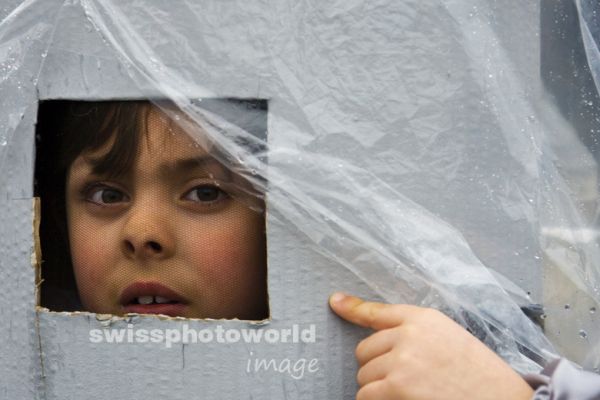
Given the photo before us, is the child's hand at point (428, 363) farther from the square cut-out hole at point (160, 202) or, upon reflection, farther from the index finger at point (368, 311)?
the square cut-out hole at point (160, 202)

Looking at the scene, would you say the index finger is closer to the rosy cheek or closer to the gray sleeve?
the gray sleeve

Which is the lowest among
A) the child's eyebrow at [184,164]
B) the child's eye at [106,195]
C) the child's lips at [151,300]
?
the child's lips at [151,300]

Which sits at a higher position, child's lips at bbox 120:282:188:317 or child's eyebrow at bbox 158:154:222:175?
child's eyebrow at bbox 158:154:222:175

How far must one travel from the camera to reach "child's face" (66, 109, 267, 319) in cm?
94

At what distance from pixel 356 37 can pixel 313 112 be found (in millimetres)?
95

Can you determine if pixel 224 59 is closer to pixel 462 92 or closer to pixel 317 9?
pixel 317 9

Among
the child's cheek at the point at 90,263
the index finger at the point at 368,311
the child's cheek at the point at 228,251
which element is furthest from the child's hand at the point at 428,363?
the child's cheek at the point at 90,263

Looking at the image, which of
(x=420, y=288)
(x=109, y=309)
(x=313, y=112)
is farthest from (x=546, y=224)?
(x=109, y=309)

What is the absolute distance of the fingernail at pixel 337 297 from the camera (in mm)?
861

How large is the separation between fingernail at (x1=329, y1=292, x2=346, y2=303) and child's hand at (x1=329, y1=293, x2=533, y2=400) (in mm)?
34

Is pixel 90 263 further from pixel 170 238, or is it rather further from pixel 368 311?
pixel 368 311

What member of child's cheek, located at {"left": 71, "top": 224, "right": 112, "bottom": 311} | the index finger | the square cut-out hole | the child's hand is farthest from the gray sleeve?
child's cheek, located at {"left": 71, "top": 224, "right": 112, "bottom": 311}

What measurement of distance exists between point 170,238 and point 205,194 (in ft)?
0.22

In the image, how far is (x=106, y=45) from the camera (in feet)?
2.95
